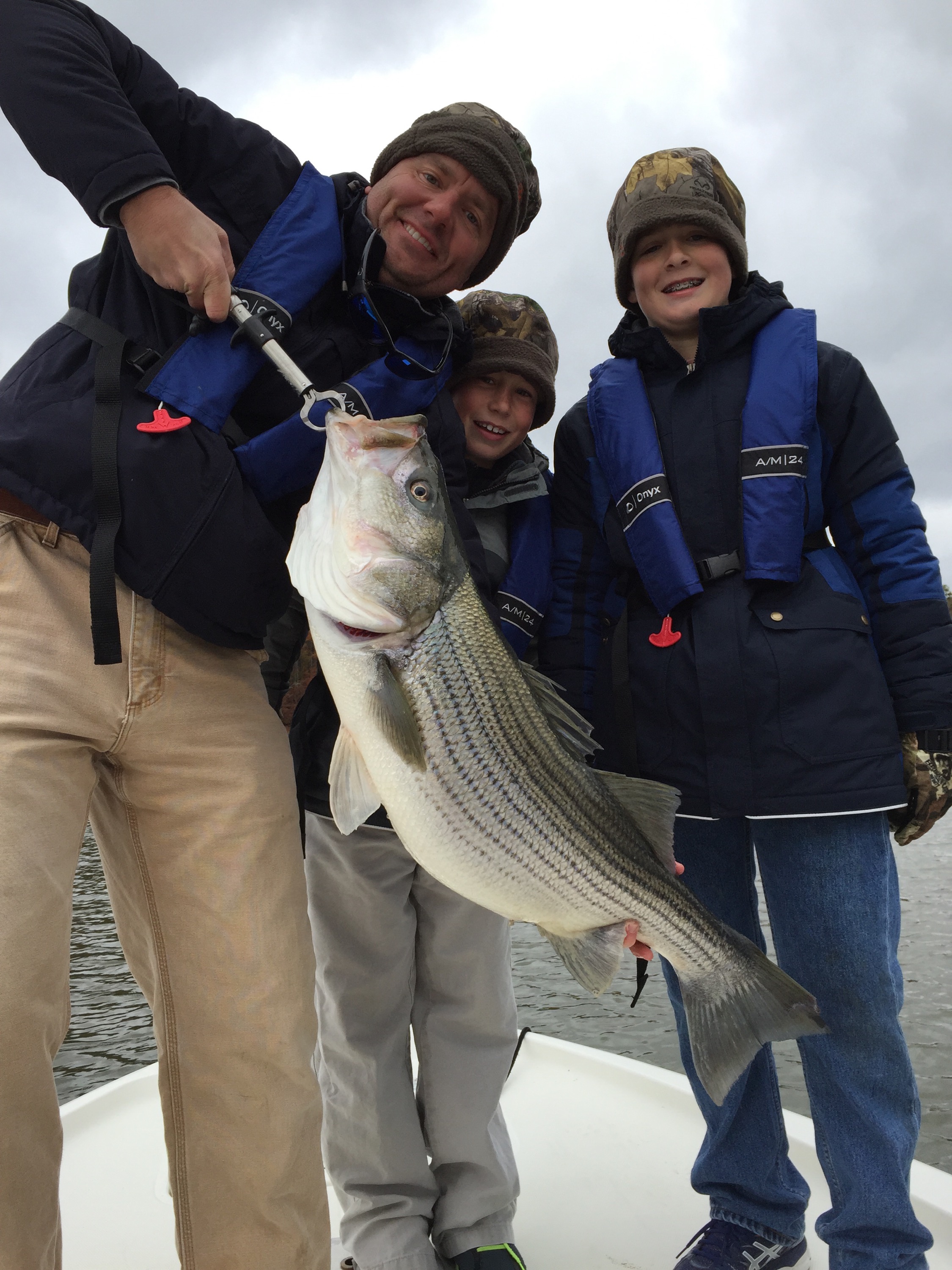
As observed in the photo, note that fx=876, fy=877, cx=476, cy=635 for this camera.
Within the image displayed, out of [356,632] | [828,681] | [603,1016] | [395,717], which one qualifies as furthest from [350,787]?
[603,1016]

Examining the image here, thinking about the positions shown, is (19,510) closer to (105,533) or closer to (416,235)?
(105,533)

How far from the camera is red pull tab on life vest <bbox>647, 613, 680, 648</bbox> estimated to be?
282cm

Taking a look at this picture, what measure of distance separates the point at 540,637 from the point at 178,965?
1.67 metres

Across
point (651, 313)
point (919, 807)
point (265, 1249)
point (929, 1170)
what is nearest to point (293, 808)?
point (265, 1249)

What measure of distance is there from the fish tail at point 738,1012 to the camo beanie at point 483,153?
2.22 metres

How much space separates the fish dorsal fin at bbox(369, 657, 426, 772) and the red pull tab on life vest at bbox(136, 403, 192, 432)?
0.70 meters

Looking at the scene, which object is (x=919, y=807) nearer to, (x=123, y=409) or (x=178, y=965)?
(x=178, y=965)

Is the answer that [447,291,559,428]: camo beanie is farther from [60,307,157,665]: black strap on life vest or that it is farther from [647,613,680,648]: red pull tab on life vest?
[60,307,157,665]: black strap on life vest

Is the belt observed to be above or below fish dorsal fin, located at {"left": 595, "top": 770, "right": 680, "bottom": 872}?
above

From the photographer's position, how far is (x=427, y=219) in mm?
2588

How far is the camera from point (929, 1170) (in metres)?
3.37

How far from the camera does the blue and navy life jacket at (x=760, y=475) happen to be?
8.82 feet

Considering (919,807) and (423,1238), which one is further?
(423,1238)

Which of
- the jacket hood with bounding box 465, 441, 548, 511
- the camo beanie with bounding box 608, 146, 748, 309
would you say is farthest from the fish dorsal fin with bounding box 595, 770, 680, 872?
the camo beanie with bounding box 608, 146, 748, 309
